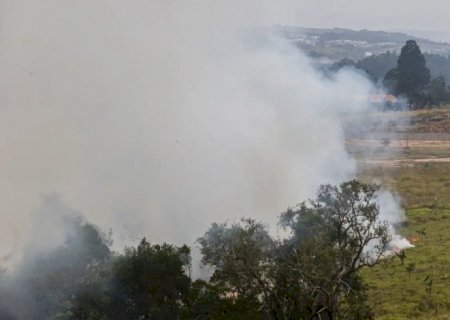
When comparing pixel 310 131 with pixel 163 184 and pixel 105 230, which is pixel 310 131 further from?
pixel 105 230

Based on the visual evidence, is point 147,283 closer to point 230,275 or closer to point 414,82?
point 230,275

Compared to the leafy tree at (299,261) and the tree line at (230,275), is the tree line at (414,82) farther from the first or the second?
the leafy tree at (299,261)

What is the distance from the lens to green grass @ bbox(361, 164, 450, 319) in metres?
26.6

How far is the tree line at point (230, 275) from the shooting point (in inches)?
715

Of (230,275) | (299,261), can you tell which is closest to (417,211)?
(299,261)

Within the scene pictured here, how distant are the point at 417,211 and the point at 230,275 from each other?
1189 inches

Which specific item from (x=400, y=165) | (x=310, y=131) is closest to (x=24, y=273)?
(x=310, y=131)

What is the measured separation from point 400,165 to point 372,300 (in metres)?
39.7

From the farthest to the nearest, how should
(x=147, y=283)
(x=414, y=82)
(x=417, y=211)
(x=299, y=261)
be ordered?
1. (x=414, y=82)
2. (x=417, y=211)
3. (x=147, y=283)
4. (x=299, y=261)

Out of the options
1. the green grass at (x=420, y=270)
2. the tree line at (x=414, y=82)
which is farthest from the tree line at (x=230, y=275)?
the tree line at (x=414, y=82)

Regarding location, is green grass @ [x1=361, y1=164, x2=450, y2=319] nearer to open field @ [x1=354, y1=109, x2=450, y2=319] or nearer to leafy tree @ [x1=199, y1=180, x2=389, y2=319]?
open field @ [x1=354, y1=109, x2=450, y2=319]

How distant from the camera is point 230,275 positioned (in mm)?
18078

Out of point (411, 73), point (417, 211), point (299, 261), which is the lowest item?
point (299, 261)

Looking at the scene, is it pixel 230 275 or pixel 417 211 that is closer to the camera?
pixel 230 275
